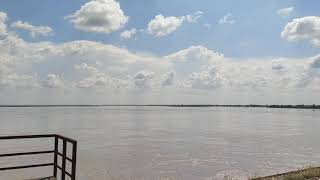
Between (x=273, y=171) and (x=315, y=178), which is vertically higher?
(x=315, y=178)

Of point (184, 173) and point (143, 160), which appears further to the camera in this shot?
point (143, 160)

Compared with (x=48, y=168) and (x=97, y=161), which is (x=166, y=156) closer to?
(x=97, y=161)

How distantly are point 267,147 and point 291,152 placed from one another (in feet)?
11.5

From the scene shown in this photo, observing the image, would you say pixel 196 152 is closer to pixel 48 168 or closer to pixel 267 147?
pixel 267 147

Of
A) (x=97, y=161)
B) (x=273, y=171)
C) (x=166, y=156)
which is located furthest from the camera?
(x=166, y=156)

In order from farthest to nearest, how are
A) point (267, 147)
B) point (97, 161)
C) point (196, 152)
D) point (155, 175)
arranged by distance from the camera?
point (267, 147), point (196, 152), point (97, 161), point (155, 175)

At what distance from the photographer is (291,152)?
3100 cm

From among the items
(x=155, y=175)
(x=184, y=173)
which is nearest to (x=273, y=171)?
(x=184, y=173)

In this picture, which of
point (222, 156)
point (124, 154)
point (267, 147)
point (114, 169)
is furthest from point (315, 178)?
point (267, 147)

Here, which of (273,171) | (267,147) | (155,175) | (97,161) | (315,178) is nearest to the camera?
(315,178)

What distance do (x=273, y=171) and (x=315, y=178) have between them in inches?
442

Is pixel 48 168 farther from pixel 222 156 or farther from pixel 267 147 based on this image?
pixel 267 147

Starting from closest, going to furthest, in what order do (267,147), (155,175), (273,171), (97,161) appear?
1. (155,175)
2. (273,171)
3. (97,161)
4. (267,147)

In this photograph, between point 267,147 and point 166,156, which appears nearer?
point 166,156
